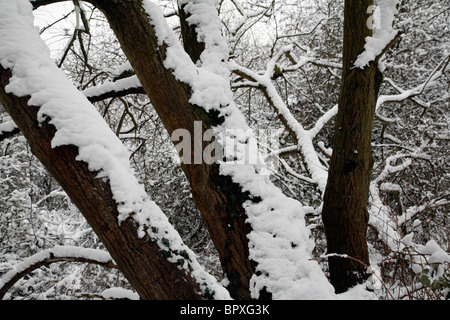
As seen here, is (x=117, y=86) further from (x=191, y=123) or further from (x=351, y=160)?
(x=351, y=160)

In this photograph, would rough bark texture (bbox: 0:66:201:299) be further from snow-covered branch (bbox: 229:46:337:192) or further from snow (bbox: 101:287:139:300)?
snow-covered branch (bbox: 229:46:337:192)

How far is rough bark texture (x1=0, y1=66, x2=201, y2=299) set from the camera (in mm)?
1217

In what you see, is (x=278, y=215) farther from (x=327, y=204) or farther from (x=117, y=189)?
(x=117, y=189)

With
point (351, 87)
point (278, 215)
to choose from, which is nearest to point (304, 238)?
point (278, 215)

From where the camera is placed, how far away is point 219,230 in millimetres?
1598

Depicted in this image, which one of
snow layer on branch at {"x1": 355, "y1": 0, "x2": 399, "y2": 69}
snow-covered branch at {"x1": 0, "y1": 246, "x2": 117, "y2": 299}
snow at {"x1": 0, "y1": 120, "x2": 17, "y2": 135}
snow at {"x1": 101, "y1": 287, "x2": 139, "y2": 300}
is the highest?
snow layer on branch at {"x1": 355, "y1": 0, "x2": 399, "y2": 69}

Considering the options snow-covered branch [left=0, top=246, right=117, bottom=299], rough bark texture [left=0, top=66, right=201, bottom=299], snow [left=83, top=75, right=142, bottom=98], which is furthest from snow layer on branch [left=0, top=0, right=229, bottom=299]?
snow-covered branch [left=0, top=246, right=117, bottom=299]

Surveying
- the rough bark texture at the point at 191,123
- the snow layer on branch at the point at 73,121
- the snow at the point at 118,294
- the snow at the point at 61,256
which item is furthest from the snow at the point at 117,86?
the snow at the point at 118,294

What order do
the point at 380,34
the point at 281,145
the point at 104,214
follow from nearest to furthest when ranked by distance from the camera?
1. the point at 104,214
2. the point at 380,34
3. the point at 281,145

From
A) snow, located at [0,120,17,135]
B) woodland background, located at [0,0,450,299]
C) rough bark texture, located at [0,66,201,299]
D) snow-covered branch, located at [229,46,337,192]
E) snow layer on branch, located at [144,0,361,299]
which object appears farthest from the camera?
woodland background, located at [0,0,450,299]

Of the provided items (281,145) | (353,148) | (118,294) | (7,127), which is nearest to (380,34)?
(353,148)

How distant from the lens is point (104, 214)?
121 cm

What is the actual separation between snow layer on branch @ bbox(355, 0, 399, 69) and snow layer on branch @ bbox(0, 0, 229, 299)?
58.5 inches

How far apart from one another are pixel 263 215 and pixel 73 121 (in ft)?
3.44
